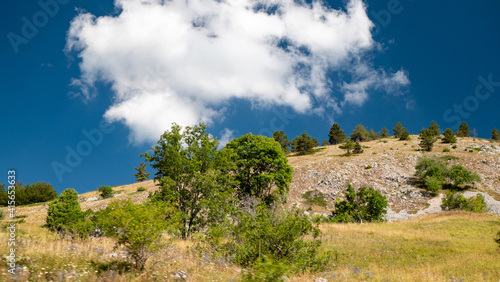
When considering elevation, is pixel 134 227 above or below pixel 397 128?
below

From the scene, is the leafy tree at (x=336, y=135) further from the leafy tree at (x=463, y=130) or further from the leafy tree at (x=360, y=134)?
the leafy tree at (x=463, y=130)

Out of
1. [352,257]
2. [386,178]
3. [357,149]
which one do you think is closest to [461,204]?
[386,178]

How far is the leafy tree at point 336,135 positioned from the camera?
330 ft

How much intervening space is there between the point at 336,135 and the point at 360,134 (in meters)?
10.3

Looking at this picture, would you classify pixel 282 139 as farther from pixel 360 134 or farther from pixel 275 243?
pixel 275 243

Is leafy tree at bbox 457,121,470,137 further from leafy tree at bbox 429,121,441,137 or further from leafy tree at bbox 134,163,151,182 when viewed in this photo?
leafy tree at bbox 134,163,151,182

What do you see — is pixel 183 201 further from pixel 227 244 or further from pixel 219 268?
pixel 219 268

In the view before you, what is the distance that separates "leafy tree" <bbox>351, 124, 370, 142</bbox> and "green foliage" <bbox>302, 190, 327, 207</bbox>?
62.2 m

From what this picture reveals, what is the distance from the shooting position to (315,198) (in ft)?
157

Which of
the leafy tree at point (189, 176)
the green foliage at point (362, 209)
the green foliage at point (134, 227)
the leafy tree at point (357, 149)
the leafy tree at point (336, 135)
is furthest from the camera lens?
the leafy tree at point (336, 135)

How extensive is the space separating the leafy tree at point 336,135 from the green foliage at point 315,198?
2175 inches

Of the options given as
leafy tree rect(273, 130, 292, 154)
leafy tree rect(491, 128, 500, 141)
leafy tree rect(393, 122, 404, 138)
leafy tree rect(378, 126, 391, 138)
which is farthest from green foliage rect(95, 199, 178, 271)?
leafy tree rect(491, 128, 500, 141)

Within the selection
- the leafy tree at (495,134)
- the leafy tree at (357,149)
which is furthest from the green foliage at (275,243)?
the leafy tree at (495,134)

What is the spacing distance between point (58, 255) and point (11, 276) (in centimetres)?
208
